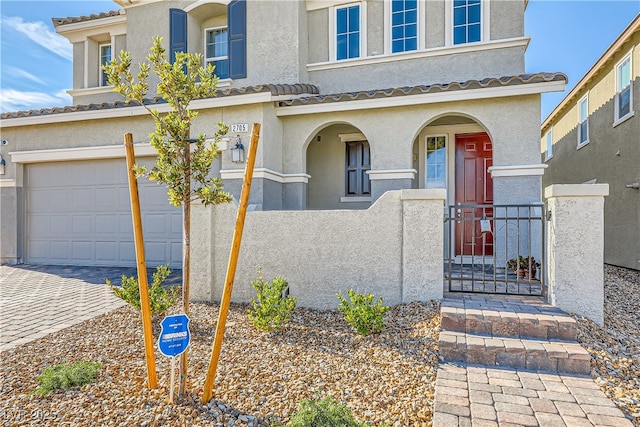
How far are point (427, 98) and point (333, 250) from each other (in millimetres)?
4052

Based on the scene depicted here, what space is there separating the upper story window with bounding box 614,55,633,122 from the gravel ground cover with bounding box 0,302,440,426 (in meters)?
9.60

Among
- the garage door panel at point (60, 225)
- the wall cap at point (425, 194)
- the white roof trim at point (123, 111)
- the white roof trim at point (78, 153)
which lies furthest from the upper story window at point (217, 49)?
the wall cap at point (425, 194)

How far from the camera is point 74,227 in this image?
10172 mm

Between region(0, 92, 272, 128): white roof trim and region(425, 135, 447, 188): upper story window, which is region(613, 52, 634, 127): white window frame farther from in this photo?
region(0, 92, 272, 128): white roof trim

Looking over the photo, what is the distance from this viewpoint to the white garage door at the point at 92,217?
9.45 metres

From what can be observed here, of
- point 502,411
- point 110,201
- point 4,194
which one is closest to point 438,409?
point 502,411

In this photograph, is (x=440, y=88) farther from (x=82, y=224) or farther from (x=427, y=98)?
(x=82, y=224)

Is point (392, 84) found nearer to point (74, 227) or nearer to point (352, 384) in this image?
point (352, 384)

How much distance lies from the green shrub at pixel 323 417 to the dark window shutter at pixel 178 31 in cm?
1039

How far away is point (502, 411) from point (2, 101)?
14.2 metres

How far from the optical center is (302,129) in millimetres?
8602

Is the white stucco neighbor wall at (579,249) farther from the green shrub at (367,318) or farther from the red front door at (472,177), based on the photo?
the red front door at (472,177)

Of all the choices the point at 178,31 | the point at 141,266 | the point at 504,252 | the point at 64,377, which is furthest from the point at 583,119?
the point at 64,377

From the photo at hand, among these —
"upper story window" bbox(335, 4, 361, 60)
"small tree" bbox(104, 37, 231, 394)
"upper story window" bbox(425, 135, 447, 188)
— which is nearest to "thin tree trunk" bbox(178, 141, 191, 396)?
"small tree" bbox(104, 37, 231, 394)
